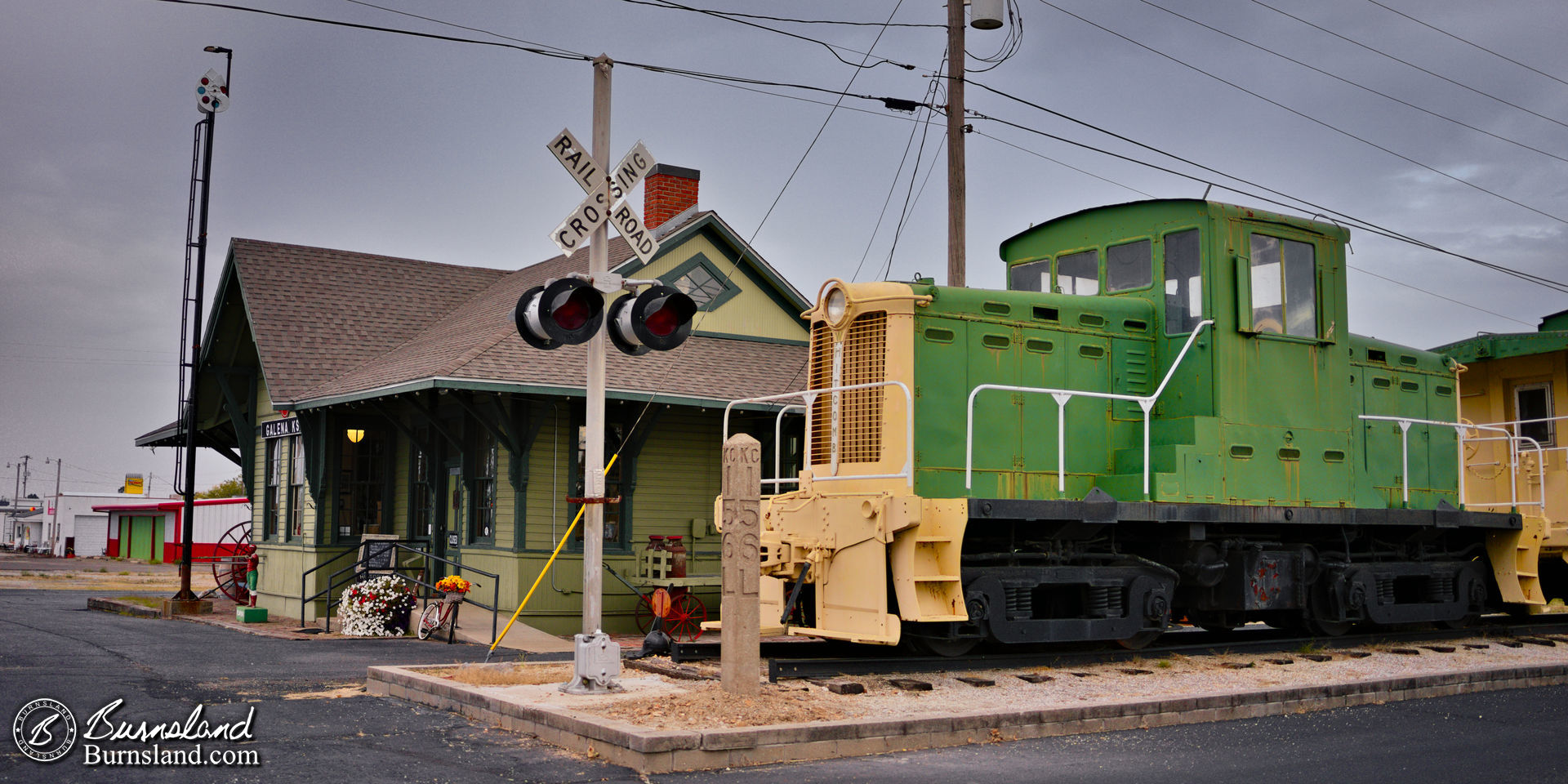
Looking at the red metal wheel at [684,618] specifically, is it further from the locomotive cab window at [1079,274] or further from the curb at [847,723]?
the locomotive cab window at [1079,274]

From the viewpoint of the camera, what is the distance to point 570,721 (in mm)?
7336

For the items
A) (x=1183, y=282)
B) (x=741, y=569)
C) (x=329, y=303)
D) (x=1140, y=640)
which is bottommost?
(x=1140, y=640)

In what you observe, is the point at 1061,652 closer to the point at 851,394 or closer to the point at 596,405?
the point at 851,394

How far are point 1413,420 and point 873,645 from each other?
5.79 metres

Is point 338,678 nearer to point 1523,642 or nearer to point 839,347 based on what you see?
point 839,347

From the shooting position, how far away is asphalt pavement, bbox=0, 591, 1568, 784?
260 inches

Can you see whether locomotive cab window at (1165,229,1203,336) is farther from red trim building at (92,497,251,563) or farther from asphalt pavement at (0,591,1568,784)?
red trim building at (92,497,251,563)

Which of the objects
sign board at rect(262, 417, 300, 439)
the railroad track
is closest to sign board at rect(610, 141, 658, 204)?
the railroad track

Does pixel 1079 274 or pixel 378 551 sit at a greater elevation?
pixel 1079 274

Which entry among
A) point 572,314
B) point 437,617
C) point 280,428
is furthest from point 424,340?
point 572,314

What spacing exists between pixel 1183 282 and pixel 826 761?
6.15m

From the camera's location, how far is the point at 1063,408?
10281 millimetres

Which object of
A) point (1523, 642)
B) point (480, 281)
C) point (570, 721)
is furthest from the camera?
point (480, 281)

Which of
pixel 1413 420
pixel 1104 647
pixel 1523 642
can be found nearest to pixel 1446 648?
pixel 1523 642
